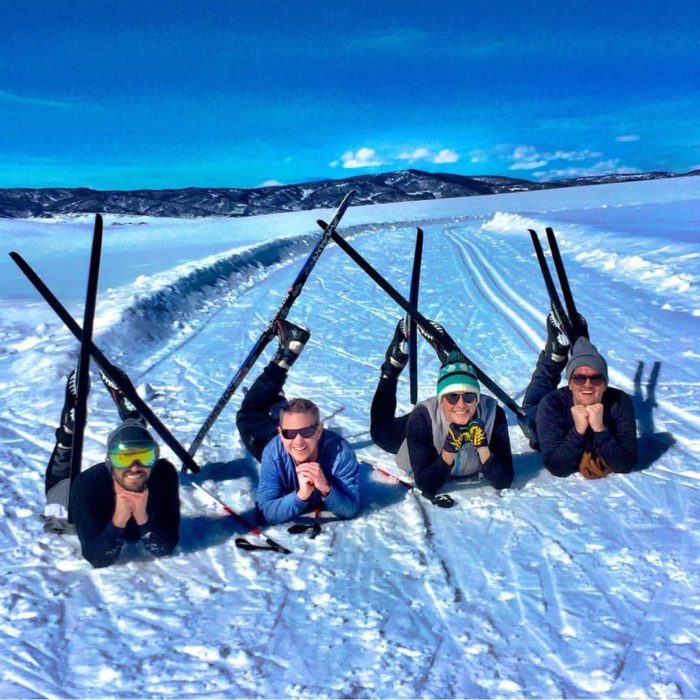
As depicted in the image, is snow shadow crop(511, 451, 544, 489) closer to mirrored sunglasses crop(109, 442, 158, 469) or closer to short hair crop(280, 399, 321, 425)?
short hair crop(280, 399, 321, 425)

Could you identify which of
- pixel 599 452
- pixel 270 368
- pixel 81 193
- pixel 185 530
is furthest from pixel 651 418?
pixel 81 193

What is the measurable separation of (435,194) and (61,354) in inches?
7310

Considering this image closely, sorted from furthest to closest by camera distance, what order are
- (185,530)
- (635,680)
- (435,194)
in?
1. (435,194)
2. (185,530)
3. (635,680)

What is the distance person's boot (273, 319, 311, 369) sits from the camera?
5.54m

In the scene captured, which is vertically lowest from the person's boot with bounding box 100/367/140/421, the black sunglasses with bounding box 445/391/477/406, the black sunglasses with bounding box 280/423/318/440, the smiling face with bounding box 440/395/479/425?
the person's boot with bounding box 100/367/140/421

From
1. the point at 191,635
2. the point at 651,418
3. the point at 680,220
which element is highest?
the point at 680,220

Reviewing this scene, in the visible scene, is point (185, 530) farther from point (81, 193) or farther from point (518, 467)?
point (81, 193)

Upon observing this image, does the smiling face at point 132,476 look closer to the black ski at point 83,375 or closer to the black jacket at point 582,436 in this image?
the black ski at point 83,375

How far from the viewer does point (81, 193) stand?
5768 inches

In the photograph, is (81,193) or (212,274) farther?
(81,193)

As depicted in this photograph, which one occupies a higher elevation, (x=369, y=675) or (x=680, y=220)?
(x=680, y=220)

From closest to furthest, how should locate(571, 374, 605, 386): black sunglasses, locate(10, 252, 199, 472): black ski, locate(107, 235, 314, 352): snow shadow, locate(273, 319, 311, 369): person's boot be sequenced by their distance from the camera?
locate(571, 374, 605, 386): black sunglasses → locate(10, 252, 199, 472): black ski → locate(273, 319, 311, 369): person's boot → locate(107, 235, 314, 352): snow shadow

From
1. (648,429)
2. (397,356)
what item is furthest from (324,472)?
(648,429)

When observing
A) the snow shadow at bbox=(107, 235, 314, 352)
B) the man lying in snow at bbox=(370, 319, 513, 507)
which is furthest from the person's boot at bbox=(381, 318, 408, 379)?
the snow shadow at bbox=(107, 235, 314, 352)
